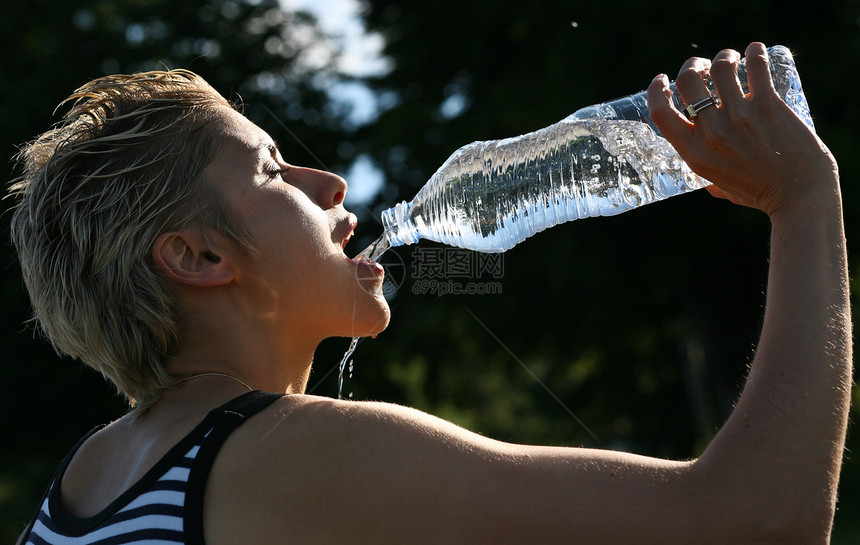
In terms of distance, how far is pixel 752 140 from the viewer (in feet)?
4.82

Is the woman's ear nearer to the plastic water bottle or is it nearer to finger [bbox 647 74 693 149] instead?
the plastic water bottle

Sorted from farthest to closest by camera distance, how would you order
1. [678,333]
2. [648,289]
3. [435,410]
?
[435,410] → [678,333] → [648,289]

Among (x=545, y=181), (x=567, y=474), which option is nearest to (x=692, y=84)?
(x=567, y=474)

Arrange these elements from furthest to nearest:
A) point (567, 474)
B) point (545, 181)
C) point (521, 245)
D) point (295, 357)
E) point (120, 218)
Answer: point (521, 245) → point (545, 181) → point (295, 357) → point (120, 218) → point (567, 474)

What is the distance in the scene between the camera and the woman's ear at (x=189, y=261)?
5.33 feet

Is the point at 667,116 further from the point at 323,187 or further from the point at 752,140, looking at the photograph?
the point at 323,187

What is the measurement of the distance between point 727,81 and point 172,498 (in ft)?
3.77

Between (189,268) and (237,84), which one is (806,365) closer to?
(189,268)

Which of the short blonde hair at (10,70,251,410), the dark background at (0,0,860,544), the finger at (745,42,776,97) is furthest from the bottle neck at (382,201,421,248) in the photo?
the finger at (745,42,776,97)

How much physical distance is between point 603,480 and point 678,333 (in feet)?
21.5

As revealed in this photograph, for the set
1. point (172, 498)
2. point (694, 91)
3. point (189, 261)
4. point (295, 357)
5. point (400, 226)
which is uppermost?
point (694, 91)

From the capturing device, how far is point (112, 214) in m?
1.63

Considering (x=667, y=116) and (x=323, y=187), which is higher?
(x=667, y=116)

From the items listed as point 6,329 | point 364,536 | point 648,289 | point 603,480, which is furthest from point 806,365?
point 6,329
